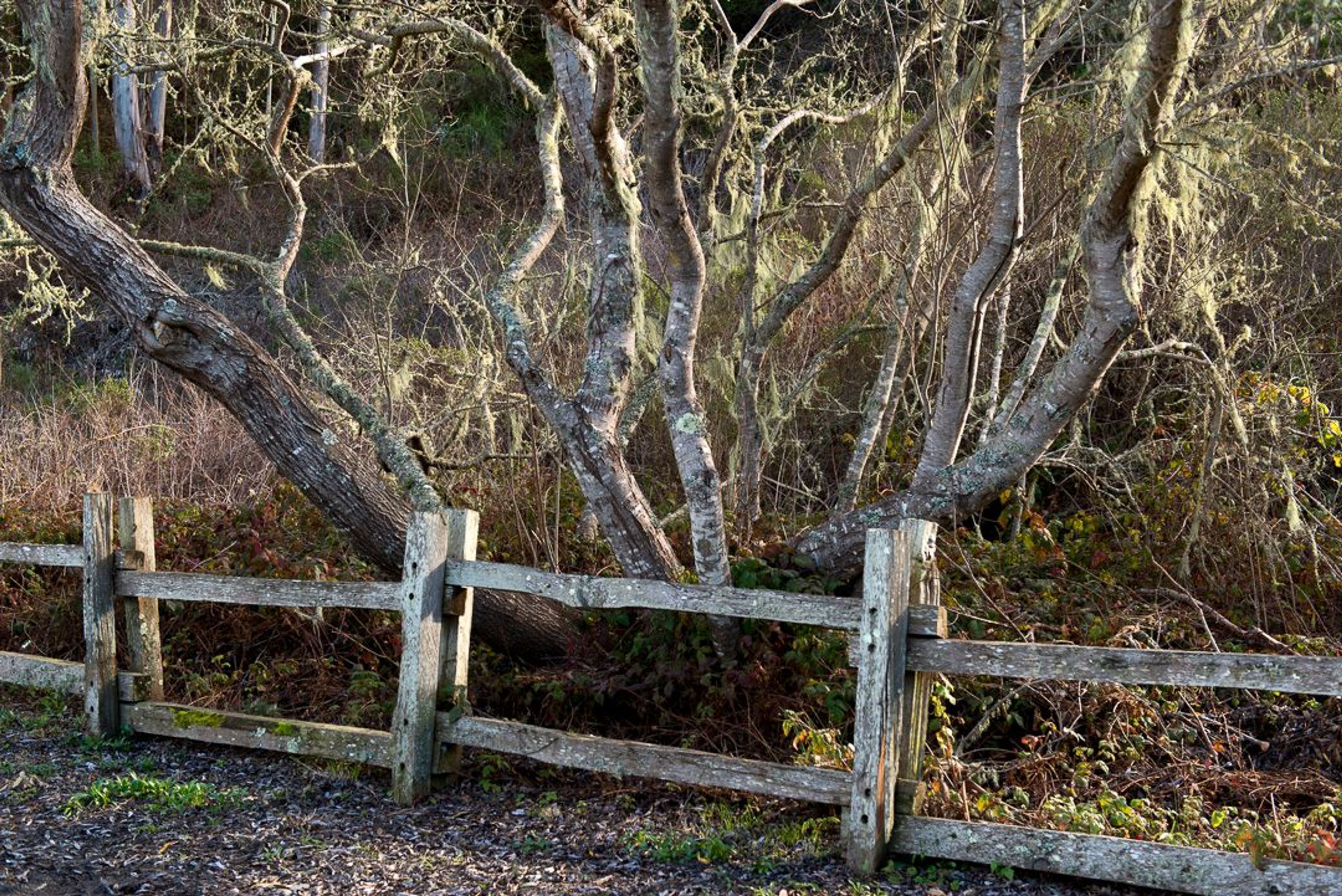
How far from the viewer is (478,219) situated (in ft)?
64.8

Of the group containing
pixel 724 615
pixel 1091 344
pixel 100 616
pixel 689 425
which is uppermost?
pixel 1091 344

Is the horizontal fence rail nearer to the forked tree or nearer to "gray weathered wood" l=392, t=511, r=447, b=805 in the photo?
the forked tree

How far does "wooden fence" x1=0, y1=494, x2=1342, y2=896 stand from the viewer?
448 cm

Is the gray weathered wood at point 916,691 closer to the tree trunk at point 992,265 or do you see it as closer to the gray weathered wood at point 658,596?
the gray weathered wood at point 658,596

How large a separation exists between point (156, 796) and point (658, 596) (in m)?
2.49

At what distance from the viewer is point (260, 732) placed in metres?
6.38

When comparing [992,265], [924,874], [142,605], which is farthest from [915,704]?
[142,605]

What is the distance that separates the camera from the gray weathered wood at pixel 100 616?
6.83 m

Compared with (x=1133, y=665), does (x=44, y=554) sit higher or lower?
lower

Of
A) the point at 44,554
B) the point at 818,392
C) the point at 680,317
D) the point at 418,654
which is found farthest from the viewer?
the point at 818,392

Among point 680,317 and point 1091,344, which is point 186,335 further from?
point 1091,344

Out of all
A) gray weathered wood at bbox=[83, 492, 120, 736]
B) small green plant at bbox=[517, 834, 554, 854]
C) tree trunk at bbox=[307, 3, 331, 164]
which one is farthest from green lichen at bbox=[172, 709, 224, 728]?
tree trunk at bbox=[307, 3, 331, 164]

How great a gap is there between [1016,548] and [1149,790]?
2239 millimetres

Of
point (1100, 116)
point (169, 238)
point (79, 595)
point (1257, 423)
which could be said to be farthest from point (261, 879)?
point (169, 238)
